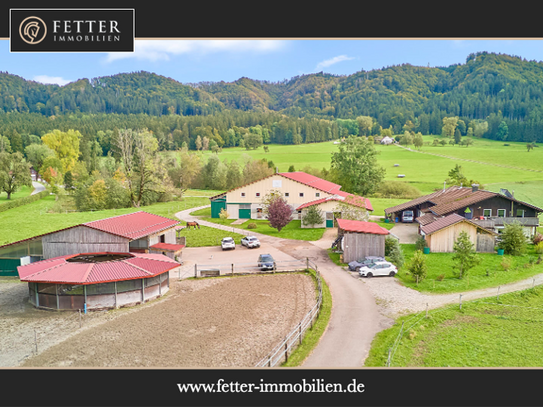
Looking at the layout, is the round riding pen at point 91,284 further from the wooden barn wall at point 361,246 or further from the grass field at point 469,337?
the wooden barn wall at point 361,246

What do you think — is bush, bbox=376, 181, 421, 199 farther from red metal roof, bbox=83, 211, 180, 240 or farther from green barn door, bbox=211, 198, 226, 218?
red metal roof, bbox=83, 211, 180, 240

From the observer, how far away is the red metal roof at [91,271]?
25062 millimetres

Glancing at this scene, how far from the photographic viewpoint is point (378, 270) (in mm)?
31844

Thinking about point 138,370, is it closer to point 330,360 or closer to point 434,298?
point 330,360

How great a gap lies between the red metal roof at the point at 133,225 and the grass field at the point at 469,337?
2206cm

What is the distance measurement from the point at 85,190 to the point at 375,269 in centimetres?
5653

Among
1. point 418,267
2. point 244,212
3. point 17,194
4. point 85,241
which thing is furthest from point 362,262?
point 17,194

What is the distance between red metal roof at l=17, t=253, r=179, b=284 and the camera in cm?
2506

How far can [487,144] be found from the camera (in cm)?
13600

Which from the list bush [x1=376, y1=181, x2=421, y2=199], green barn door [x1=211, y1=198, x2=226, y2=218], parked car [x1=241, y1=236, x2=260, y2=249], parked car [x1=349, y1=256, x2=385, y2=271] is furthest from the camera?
bush [x1=376, y1=181, x2=421, y2=199]

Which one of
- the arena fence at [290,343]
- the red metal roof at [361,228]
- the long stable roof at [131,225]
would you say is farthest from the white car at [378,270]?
the long stable roof at [131,225]

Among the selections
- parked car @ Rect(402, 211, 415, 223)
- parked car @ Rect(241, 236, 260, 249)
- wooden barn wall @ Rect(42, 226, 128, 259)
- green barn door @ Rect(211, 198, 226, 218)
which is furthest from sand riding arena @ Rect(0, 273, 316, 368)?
parked car @ Rect(402, 211, 415, 223)
